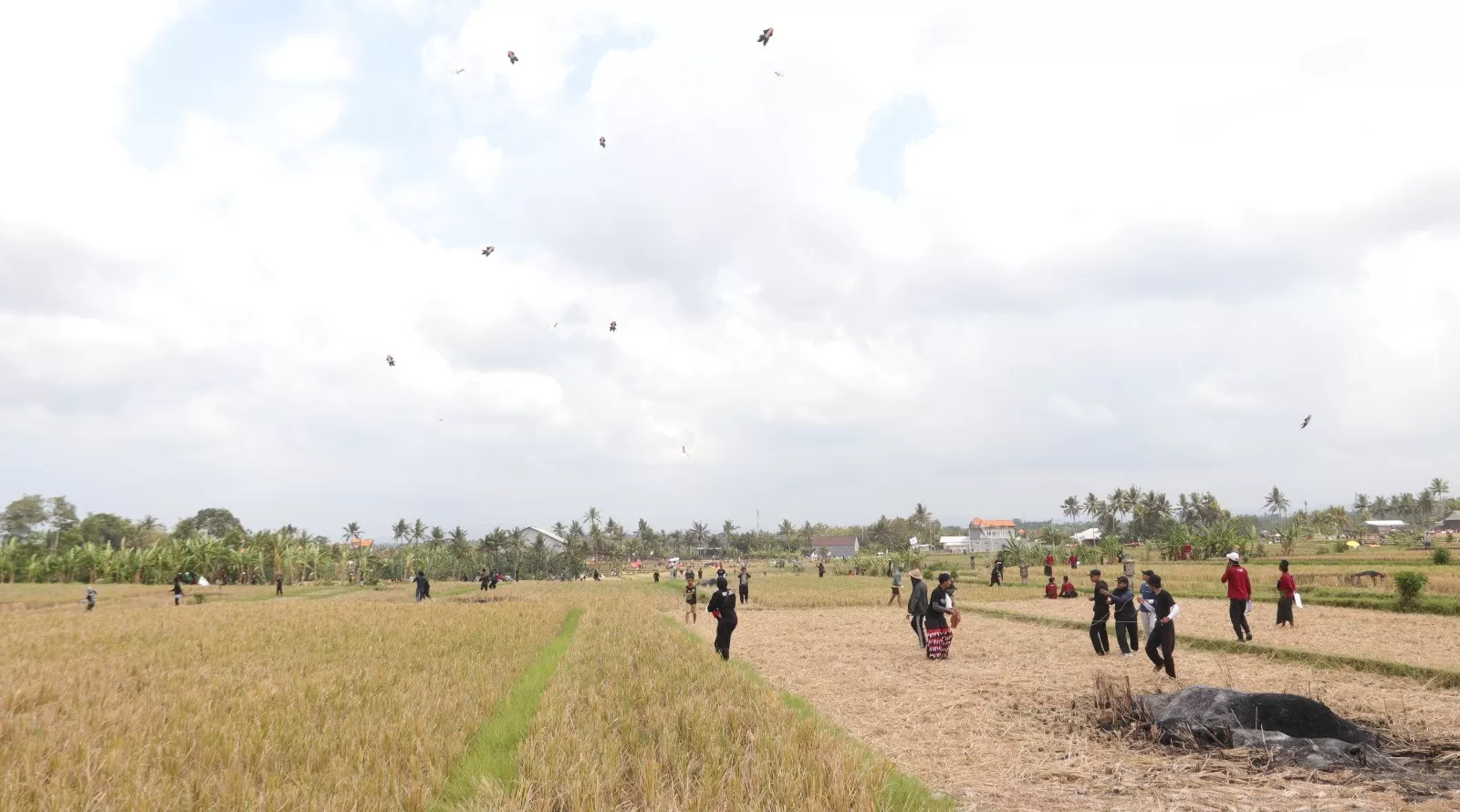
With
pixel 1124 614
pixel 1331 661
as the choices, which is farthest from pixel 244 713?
pixel 1331 661

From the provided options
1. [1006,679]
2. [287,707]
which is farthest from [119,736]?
[1006,679]

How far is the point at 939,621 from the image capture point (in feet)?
53.4

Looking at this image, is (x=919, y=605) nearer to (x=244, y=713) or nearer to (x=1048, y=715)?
(x=1048, y=715)

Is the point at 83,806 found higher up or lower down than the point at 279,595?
higher up

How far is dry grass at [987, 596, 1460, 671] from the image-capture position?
15.3 m

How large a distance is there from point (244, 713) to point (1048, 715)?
1163 centimetres

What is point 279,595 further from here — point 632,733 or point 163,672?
point 632,733

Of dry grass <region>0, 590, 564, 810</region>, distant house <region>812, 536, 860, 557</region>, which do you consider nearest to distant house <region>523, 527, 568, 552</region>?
distant house <region>812, 536, 860, 557</region>

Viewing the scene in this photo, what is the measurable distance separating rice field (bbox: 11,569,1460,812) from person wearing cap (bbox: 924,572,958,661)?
0.46 m

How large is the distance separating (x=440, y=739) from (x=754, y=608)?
2460 cm

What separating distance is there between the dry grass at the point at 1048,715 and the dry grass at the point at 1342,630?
220 centimetres

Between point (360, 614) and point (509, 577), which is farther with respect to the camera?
point (509, 577)

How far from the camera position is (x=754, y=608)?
32.5m

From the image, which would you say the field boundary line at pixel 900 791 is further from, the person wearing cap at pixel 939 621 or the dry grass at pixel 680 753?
the person wearing cap at pixel 939 621
